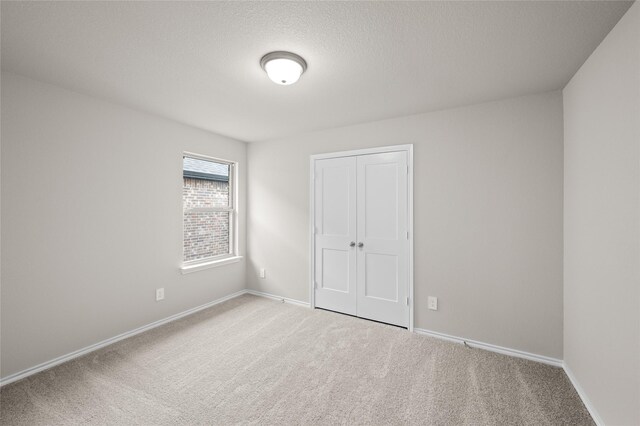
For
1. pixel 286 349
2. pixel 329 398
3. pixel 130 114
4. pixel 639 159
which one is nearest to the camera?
pixel 639 159

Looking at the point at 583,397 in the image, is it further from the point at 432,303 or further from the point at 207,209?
the point at 207,209

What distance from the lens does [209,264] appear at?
145 inches

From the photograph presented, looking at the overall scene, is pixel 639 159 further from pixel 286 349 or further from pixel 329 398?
pixel 286 349

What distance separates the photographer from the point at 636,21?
1339mm

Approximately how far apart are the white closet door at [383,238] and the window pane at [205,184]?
201cm

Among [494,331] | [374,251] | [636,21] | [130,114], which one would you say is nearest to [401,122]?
[374,251]

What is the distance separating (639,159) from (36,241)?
3.93 m

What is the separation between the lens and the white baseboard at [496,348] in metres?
2.39

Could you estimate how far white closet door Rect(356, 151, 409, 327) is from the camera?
3.10 metres

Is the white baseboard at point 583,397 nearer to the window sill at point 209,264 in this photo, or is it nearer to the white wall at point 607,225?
the white wall at point 607,225

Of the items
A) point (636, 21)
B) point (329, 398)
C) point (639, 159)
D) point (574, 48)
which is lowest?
point (329, 398)

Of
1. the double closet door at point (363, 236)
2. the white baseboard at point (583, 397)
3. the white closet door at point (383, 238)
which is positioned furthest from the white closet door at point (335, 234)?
the white baseboard at point (583, 397)

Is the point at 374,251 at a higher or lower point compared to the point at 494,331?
higher

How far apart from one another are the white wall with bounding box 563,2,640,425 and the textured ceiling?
0.23 m
